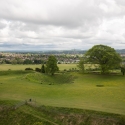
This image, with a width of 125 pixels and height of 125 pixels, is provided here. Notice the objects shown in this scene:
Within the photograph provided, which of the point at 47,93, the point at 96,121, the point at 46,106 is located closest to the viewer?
the point at 96,121

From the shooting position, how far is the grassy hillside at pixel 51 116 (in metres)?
28.4

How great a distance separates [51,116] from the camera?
30984mm

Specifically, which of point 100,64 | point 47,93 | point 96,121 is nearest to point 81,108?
point 96,121

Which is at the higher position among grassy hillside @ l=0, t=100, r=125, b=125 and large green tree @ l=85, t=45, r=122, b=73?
large green tree @ l=85, t=45, r=122, b=73

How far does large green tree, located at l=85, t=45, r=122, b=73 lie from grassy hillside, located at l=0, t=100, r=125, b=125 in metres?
43.9

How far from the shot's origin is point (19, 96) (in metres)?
40.0

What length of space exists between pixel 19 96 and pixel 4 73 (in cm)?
3991

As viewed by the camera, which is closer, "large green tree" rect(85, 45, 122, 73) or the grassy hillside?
the grassy hillside

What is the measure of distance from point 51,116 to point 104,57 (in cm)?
4642

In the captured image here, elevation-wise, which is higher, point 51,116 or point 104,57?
point 104,57

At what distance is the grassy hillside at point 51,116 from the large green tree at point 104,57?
1729 inches

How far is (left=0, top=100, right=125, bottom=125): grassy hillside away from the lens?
28438 mm

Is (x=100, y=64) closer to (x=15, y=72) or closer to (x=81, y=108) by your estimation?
(x=15, y=72)

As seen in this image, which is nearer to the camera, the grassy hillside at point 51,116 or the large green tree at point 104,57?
the grassy hillside at point 51,116
